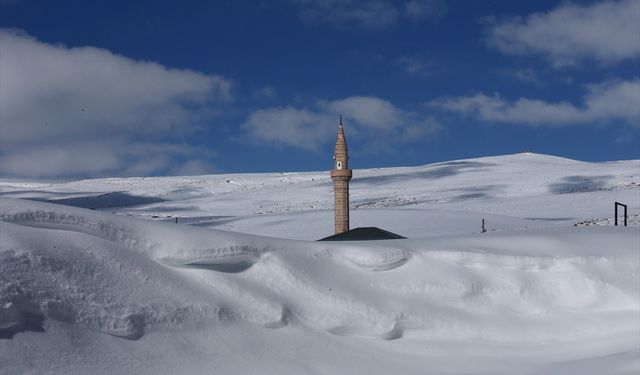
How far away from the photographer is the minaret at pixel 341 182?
28891mm

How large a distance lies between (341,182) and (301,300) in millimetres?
24335

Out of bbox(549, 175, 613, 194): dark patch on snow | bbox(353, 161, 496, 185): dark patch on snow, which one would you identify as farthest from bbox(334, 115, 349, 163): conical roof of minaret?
bbox(353, 161, 496, 185): dark patch on snow

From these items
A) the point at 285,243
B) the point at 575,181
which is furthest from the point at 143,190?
the point at 285,243

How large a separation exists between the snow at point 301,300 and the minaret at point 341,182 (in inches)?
873

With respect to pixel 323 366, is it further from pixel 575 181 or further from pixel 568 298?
pixel 575 181

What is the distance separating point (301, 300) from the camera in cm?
484

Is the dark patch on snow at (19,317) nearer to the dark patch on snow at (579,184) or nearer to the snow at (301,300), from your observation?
the snow at (301,300)

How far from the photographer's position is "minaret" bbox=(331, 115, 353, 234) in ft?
94.8

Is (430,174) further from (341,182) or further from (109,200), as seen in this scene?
(341,182)

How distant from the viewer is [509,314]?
17.4 feet

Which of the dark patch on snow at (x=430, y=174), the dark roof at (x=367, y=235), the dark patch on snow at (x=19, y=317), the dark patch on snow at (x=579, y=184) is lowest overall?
the dark roof at (x=367, y=235)

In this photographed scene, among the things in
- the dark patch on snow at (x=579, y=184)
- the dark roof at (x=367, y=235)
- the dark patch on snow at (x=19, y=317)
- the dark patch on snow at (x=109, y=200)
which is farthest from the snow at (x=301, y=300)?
the dark patch on snow at (x=109, y=200)

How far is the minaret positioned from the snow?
72.8 feet

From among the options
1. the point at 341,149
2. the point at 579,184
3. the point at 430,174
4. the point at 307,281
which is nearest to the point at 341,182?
the point at 341,149
